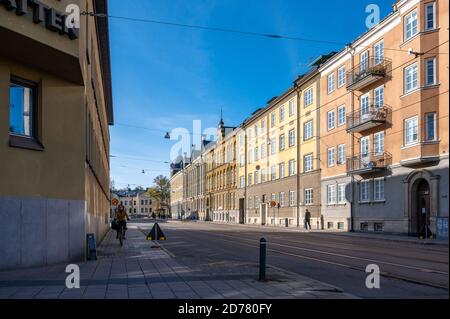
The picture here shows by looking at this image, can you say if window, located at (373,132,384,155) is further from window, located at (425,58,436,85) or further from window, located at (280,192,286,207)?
window, located at (280,192,286,207)

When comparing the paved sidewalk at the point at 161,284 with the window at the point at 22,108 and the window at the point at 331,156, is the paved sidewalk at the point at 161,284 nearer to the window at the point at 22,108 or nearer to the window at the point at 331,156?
the window at the point at 22,108

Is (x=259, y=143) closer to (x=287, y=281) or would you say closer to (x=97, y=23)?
(x=97, y=23)

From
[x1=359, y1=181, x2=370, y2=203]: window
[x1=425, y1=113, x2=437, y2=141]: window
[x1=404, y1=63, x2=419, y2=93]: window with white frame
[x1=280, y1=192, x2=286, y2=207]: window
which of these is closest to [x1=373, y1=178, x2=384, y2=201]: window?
[x1=359, y1=181, x2=370, y2=203]: window

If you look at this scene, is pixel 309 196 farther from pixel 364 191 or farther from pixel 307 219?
pixel 364 191

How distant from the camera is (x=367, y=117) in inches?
1502

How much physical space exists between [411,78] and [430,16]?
3.88 metres

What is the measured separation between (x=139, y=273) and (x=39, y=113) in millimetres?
5305

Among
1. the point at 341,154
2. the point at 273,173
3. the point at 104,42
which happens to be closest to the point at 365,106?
the point at 341,154

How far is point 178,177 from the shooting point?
5684 inches

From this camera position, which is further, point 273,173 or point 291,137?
point 273,173

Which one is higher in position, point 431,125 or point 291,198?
point 431,125

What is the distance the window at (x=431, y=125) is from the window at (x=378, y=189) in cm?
648

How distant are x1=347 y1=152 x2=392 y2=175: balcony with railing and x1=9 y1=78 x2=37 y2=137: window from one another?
26915 mm

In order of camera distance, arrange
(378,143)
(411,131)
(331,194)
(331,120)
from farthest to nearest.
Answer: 1. (331,120)
2. (331,194)
3. (378,143)
4. (411,131)
